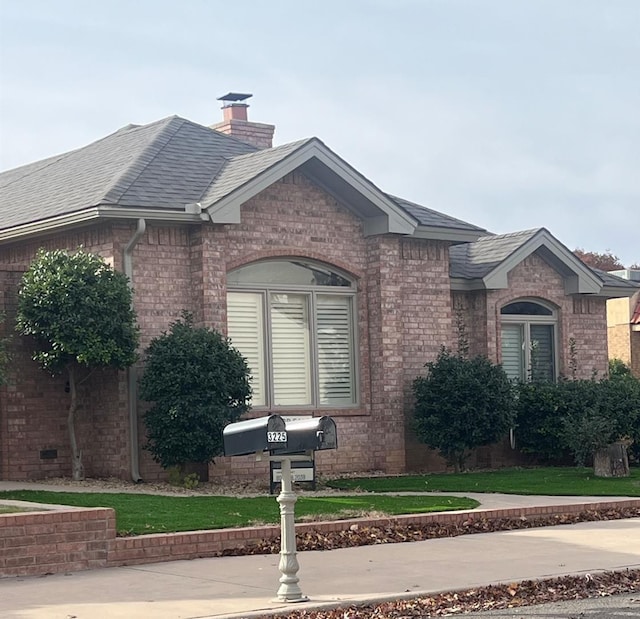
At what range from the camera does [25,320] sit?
1895 cm

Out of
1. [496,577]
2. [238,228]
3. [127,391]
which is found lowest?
[496,577]

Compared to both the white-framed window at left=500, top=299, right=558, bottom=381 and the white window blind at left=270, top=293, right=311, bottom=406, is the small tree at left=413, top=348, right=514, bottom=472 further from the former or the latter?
the white-framed window at left=500, top=299, right=558, bottom=381

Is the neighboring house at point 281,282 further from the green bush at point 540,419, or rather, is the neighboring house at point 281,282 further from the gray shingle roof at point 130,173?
the green bush at point 540,419

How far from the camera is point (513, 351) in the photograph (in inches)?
995

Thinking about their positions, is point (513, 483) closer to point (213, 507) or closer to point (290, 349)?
point (290, 349)

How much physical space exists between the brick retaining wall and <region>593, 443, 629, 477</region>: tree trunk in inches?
359

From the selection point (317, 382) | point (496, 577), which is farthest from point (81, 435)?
point (496, 577)

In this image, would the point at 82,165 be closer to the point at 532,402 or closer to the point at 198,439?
the point at 198,439

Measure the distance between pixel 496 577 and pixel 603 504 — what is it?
5.09m

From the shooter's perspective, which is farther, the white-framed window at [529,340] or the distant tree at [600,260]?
the distant tree at [600,260]

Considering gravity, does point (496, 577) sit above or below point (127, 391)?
below

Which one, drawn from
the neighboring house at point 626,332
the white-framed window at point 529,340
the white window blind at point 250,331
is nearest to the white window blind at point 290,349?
the white window blind at point 250,331

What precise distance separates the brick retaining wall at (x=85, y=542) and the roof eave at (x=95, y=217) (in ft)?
24.8

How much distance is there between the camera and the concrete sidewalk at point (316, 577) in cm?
994
